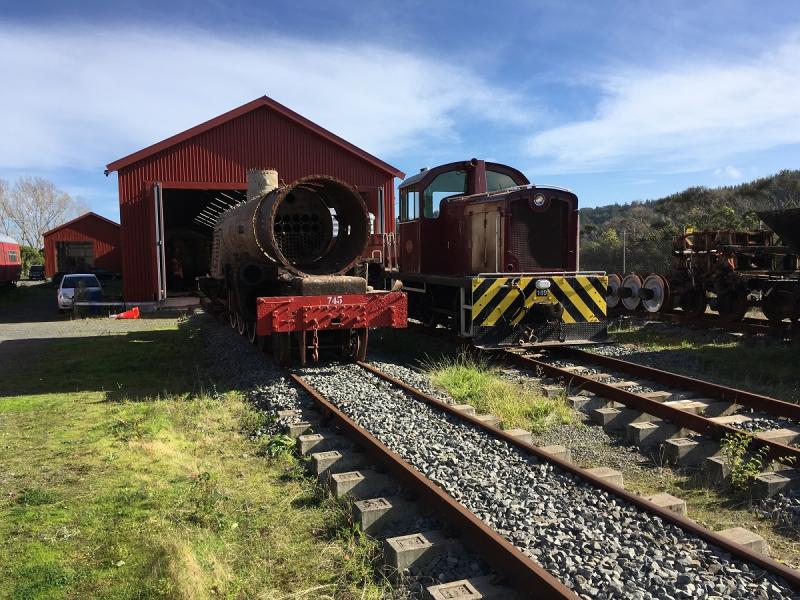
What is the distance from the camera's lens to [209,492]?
454 centimetres

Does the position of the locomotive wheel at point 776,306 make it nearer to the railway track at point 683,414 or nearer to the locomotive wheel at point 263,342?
the railway track at point 683,414

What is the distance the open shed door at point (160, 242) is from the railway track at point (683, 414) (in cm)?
1367

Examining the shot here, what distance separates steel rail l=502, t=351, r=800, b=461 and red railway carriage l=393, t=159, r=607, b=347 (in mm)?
971

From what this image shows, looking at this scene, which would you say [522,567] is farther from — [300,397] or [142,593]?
[300,397]

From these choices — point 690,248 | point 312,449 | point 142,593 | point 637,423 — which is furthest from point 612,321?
point 142,593

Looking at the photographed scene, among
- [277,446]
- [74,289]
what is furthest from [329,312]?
[74,289]

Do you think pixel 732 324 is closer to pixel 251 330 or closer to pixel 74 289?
pixel 251 330

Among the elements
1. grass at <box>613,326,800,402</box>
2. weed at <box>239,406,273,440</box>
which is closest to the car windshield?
weed at <box>239,406,273,440</box>

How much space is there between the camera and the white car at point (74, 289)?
2009 centimetres

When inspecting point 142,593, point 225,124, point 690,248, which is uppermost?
point 225,124

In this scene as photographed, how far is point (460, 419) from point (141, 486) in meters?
2.88

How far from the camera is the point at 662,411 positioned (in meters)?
6.14

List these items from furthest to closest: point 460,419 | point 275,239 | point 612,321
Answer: point 612,321 < point 275,239 < point 460,419

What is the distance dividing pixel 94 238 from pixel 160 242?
2608 cm
